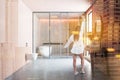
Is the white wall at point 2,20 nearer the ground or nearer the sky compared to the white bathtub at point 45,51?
nearer the sky

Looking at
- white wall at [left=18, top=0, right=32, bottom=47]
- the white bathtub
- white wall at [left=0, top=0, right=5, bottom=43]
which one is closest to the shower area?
the white bathtub

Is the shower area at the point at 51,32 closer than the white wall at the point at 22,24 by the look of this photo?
No

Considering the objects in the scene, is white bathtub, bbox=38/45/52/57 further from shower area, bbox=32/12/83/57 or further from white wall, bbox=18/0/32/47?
white wall, bbox=18/0/32/47

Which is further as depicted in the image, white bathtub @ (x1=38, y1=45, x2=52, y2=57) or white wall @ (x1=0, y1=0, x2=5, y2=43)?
white bathtub @ (x1=38, y1=45, x2=52, y2=57)

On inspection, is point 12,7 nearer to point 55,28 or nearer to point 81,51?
point 81,51

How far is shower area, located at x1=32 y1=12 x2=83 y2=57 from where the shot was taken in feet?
33.7

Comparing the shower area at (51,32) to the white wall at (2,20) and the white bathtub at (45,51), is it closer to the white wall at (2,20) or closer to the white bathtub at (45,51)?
the white bathtub at (45,51)

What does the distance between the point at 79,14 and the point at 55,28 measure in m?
1.31

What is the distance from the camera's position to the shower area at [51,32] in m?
10.3

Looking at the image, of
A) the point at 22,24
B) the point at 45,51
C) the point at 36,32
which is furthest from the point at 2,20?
the point at 36,32

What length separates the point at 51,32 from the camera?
10.5 meters

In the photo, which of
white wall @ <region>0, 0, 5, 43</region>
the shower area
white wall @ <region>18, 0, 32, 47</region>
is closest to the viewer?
white wall @ <region>0, 0, 5, 43</region>

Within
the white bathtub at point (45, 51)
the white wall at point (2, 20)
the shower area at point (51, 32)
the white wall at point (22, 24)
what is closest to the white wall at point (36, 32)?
the shower area at point (51, 32)

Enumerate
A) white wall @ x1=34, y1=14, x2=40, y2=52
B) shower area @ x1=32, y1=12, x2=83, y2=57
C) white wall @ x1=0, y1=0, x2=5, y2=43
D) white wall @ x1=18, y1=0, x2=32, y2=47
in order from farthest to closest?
white wall @ x1=34, y1=14, x2=40, y2=52 → shower area @ x1=32, y1=12, x2=83, y2=57 → white wall @ x1=18, y1=0, x2=32, y2=47 → white wall @ x1=0, y1=0, x2=5, y2=43
